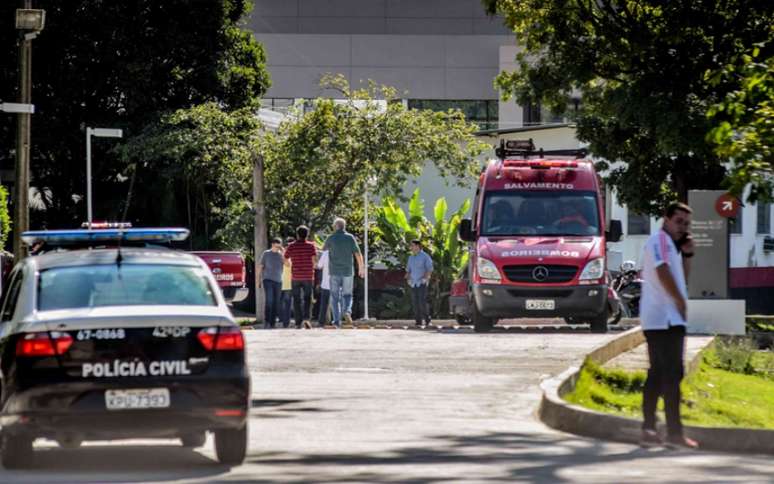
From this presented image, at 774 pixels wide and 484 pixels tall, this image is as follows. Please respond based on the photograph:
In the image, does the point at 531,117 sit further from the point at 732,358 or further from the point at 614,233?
the point at 732,358

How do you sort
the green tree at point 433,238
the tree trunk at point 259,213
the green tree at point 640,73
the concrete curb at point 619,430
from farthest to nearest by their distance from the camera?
the green tree at point 433,238 < the tree trunk at point 259,213 < the green tree at point 640,73 < the concrete curb at point 619,430

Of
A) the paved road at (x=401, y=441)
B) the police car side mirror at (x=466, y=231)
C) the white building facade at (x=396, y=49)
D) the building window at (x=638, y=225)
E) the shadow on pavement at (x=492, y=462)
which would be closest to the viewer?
the shadow on pavement at (x=492, y=462)

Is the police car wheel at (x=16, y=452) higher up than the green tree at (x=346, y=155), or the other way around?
the green tree at (x=346, y=155)

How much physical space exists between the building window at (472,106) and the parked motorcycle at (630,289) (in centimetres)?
4095

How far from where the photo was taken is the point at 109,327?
1080 centimetres

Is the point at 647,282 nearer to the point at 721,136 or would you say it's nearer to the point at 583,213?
the point at 721,136

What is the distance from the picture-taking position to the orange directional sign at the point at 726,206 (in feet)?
89.4

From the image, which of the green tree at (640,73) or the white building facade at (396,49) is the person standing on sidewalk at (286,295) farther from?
the white building facade at (396,49)

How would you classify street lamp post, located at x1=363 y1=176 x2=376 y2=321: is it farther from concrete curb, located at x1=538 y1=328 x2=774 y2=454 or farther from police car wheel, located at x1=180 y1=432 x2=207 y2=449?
police car wheel, located at x1=180 y1=432 x2=207 y2=449

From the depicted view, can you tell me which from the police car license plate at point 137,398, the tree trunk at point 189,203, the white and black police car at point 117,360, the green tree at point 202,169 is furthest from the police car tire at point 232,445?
the tree trunk at point 189,203

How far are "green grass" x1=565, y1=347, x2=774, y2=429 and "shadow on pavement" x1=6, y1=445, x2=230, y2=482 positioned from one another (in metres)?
4.69

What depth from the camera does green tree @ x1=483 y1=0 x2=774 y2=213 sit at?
32438mm

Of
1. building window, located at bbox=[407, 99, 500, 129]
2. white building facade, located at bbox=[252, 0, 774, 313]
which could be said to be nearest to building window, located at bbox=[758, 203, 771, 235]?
white building facade, located at bbox=[252, 0, 774, 313]

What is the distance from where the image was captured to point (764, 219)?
5166 centimetres
